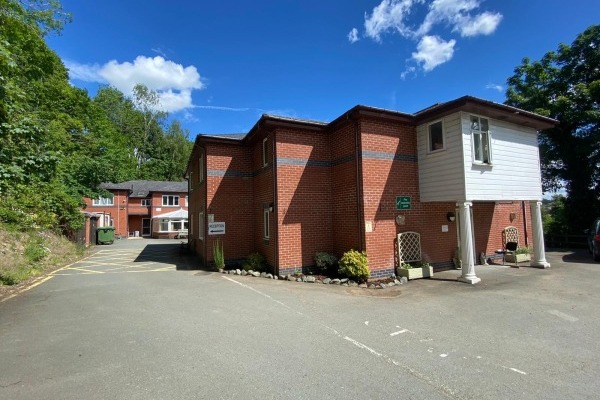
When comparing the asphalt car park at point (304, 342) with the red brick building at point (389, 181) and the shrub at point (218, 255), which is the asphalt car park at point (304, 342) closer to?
the red brick building at point (389, 181)

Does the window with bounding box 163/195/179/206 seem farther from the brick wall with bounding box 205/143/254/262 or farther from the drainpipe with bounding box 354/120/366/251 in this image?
the drainpipe with bounding box 354/120/366/251

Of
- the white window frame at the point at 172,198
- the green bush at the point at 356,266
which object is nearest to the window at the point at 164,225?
the white window frame at the point at 172,198

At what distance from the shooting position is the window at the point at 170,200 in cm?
3944

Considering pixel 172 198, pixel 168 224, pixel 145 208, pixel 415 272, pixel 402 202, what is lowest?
pixel 415 272

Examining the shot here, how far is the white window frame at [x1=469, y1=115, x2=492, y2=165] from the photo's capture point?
9.83 metres

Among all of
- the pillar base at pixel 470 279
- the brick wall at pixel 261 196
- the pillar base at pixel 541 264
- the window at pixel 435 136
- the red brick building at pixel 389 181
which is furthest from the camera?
the pillar base at pixel 541 264

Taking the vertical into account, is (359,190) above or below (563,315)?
above

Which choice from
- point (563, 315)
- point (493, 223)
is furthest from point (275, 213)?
point (493, 223)

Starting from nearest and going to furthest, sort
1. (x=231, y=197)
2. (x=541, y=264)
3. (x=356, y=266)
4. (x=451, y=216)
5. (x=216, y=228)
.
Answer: (x=356, y=266) < (x=541, y=264) < (x=451, y=216) < (x=216, y=228) < (x=231, y=197)

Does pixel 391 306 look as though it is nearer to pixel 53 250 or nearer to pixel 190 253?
pixel 190 253

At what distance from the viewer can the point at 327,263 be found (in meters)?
10.5

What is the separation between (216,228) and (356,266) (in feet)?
19.5

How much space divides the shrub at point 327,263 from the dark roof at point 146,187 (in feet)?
108

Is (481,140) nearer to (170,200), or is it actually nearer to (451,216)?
(451,216)
